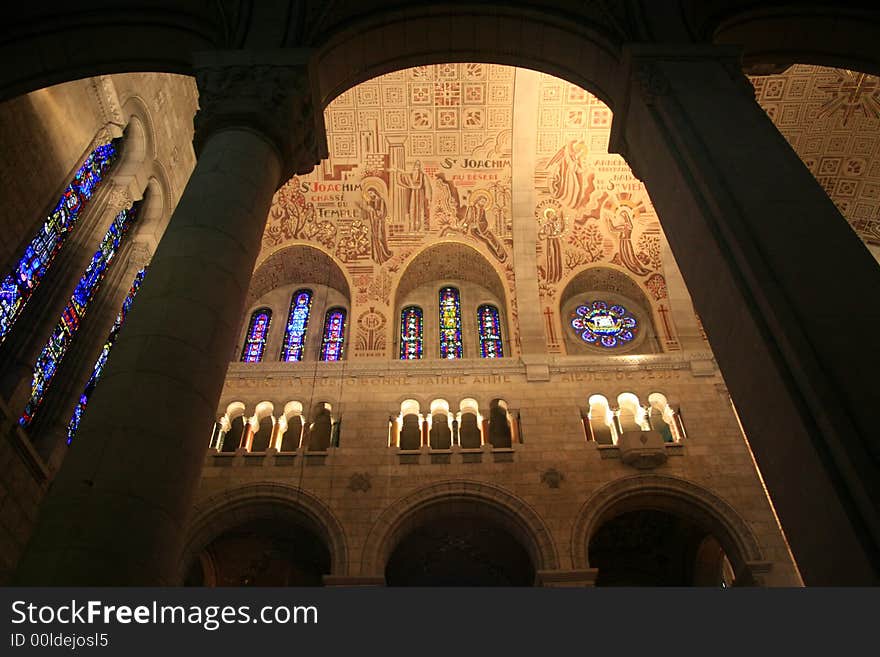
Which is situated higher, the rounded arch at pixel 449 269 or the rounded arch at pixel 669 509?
the rounded arch at pixel 449 269

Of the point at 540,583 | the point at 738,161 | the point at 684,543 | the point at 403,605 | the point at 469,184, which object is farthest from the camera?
the point at 469,184

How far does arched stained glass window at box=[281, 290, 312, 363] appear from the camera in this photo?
13414 millimetres

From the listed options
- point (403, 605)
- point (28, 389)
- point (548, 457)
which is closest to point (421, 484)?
point (548, 457)

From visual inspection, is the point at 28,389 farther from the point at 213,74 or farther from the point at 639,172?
the point at 639,172

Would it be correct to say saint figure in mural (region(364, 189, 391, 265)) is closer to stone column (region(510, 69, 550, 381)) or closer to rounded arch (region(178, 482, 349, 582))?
stone column (region(510, 69, 550, 381))

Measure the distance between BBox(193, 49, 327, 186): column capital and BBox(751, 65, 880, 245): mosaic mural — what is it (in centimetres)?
950

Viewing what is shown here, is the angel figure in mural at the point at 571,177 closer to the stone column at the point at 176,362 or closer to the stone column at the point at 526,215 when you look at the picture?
the stone column at the point at 526,215

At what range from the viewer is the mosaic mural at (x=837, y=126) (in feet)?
39.5

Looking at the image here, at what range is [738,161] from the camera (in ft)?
17.0

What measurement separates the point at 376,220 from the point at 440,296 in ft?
7.11

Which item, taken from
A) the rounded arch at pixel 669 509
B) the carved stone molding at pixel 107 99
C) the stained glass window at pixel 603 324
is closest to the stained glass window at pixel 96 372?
the carved stone molding at pixel 107 99

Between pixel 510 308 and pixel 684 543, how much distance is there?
5.43 m

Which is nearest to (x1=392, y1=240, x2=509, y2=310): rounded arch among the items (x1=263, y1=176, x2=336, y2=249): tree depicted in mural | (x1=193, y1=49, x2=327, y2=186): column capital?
(x1=263, y1=176, x2=336, y2=249): tree depicted in mural

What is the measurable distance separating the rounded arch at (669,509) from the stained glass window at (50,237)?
823 centimetres
